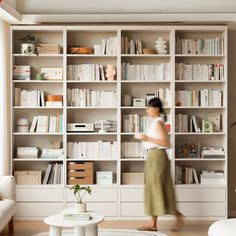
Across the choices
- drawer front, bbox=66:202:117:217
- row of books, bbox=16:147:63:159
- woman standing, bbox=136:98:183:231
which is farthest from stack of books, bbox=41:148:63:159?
woman standing, bbox=136:98:183:231

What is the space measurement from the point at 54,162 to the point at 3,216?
1962 mm

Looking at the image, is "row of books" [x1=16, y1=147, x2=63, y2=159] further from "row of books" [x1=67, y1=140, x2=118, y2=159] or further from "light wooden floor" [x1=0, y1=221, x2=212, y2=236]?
"light wooden floor" [x1=0, y1=221, x2=212, y2=236]

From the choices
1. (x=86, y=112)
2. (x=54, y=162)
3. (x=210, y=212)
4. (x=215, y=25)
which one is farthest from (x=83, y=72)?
(x=210, y=212)

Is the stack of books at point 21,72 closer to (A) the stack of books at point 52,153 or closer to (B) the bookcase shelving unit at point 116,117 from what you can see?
(B) the bookcase shelving unit at point 116,117

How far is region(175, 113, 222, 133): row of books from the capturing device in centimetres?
795

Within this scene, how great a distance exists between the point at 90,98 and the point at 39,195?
142 centimetres

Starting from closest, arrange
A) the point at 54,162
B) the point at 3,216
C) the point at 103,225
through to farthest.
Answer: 1. the point at 3,216
2. the point at 103,225
3. the point at 54,162

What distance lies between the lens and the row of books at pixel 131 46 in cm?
792

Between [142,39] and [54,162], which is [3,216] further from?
[142,39]

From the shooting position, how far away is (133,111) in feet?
26.9

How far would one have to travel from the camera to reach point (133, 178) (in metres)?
7.95

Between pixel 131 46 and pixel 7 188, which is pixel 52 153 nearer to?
pixel 7 188

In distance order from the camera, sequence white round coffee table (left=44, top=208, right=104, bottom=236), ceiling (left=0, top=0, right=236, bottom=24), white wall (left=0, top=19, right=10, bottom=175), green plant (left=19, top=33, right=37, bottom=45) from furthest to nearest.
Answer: green plant (left=19, top=33, right=37, bottom=45)
ceiling (left=0, top=0, right=236, bottom=24)
white wall (left=0, top=19, right=10, bottom=175)
white round coffee table (left=44, top=208, right=104, bottom=236)

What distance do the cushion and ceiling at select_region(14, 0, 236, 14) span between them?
2258mm
